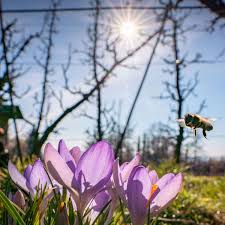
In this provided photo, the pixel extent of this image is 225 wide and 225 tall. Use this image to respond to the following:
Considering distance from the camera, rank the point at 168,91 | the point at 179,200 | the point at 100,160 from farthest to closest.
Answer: the point at 168,91 → the point at 179,200 → the point at 100,160

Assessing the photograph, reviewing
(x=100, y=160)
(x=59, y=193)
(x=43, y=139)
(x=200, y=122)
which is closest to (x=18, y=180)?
(x=59, y=193)

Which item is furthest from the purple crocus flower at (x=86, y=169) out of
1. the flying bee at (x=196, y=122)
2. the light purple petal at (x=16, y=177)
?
the flying bee at (x=196, y=122)

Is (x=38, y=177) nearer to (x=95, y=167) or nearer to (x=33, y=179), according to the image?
(x=33, y=179)

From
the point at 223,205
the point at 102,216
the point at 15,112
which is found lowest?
the point at 223,205

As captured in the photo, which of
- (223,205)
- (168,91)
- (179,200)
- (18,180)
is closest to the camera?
(18,180)

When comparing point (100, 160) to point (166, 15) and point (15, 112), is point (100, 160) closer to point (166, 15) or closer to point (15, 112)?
point (166, 15)

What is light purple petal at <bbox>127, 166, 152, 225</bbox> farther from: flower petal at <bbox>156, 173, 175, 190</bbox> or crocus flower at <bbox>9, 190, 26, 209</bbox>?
crocus flower at <bbox>9, 190, 26, 209</bbox>

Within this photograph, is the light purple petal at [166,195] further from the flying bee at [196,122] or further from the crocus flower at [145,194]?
the flying bee at [196,122]
